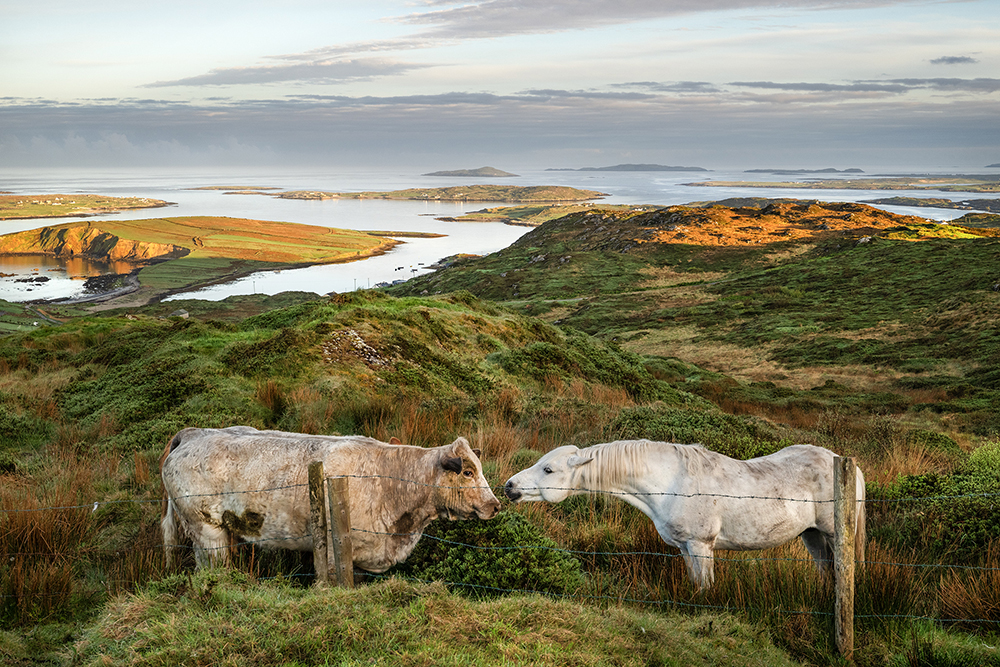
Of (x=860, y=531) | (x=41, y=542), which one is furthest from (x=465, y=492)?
(x=41, y=542)

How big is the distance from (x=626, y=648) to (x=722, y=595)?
5.68 ft

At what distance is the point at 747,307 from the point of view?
62625 millimetres

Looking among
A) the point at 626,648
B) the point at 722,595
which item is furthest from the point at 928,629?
the point at 626,648

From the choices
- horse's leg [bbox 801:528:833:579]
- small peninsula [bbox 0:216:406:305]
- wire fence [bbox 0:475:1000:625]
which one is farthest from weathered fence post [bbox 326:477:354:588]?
small peninsula [bbox 0:216:406:305]

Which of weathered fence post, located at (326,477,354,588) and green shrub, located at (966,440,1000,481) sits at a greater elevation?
weathered fence post, located at (326,477,354,588)

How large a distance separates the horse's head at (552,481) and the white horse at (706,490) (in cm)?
1

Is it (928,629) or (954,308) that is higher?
(928,629)

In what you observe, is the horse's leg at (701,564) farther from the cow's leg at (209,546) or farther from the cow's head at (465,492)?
the cow's leg at (209,546)

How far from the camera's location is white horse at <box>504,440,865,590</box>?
6574 millimetres

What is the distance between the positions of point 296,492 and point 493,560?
2043 mm

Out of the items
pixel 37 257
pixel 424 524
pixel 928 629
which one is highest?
pixel 424 524

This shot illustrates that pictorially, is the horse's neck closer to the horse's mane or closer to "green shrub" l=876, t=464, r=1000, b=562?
the horse's mane

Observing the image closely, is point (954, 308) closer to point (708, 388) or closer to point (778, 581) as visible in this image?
point (708, 388)

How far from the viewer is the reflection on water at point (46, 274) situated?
12850cm
